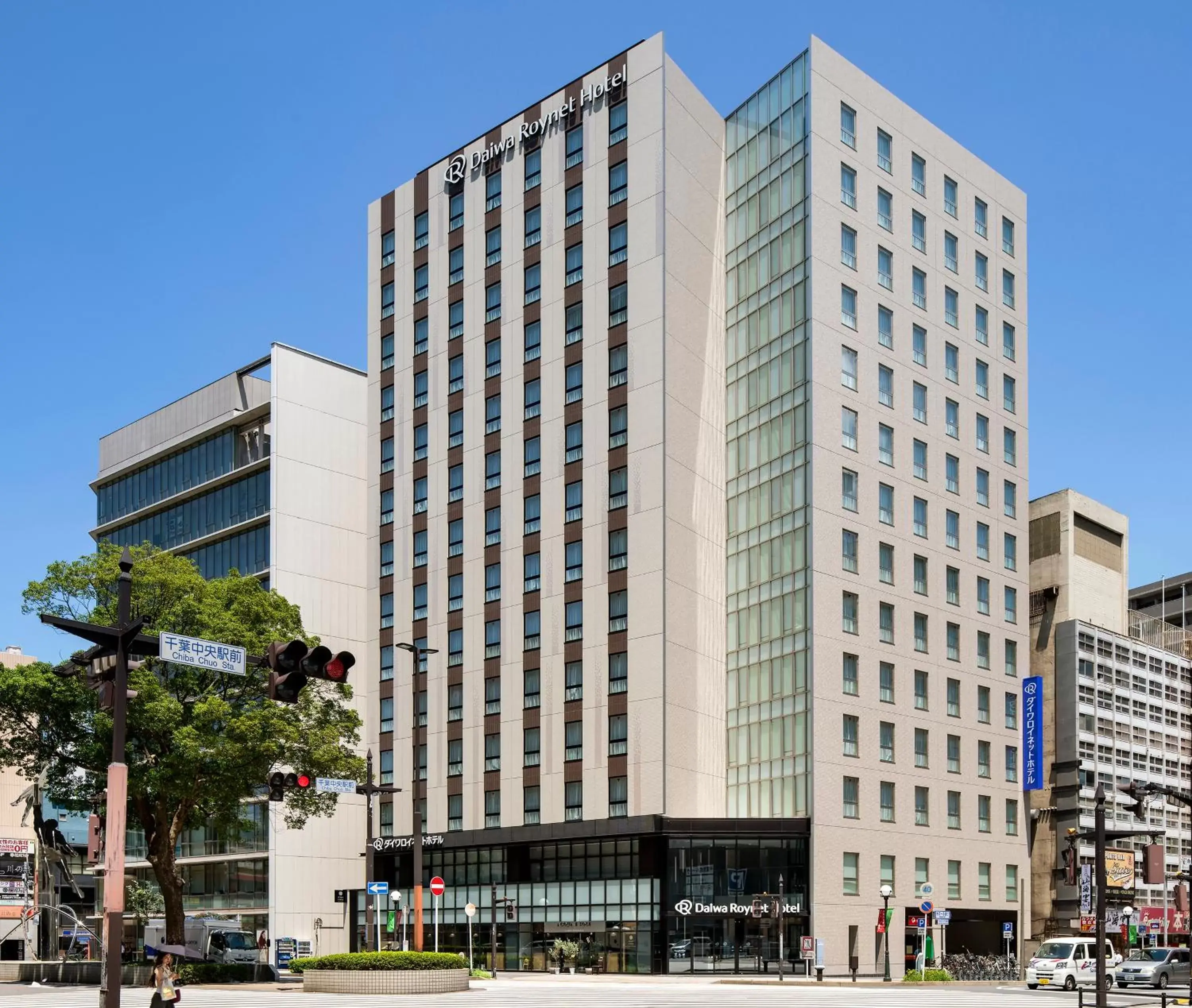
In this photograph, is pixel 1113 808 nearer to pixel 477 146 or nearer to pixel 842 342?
pixel 842 342

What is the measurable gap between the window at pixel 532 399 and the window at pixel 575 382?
Result: 2.10 m

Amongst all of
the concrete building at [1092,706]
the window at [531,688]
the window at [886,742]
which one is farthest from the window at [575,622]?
the concrete building at [1092,706]

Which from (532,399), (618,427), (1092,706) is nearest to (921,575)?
(618,427)

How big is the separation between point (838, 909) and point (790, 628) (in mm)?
13790

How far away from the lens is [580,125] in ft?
280

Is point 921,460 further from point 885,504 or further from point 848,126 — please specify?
point 848,126

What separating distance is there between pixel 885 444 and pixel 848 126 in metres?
17.4

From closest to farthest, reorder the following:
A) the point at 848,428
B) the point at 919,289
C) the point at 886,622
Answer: the point at 848,428 → the point at 886,622 → the point at 919,289

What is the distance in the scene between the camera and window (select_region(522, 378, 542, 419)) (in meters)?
84.7

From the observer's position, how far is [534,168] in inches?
3460

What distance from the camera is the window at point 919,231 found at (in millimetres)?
85188

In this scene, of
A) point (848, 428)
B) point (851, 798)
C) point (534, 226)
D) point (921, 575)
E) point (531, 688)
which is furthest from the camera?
point (534, 226)

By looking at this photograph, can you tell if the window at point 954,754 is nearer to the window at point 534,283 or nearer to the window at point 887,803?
the window at point 887,803

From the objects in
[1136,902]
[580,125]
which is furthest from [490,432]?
[1136,902]
